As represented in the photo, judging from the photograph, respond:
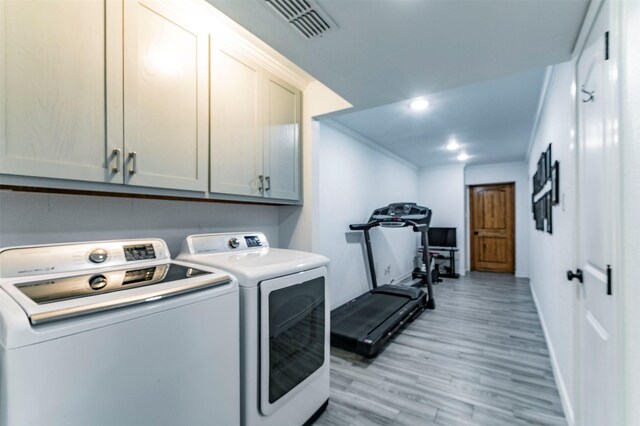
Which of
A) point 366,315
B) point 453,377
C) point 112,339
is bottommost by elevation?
point 453,377

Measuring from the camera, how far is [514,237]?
20.1 feet

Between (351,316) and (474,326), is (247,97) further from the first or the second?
(474,326)

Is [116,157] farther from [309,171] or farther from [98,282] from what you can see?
[309,171]

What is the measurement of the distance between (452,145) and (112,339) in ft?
16.6

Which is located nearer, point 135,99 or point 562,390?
point 135,99

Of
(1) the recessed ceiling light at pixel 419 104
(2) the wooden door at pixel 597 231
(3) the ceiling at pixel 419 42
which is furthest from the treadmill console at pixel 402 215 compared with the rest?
(2) the wooden door at pixel 597 231

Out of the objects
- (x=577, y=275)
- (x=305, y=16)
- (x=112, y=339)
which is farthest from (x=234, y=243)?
(x=577, y=275)

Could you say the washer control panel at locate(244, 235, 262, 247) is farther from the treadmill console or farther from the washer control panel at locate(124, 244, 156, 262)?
the treadmill console

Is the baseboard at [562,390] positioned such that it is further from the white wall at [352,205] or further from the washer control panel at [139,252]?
the washer control panel at [139,252]

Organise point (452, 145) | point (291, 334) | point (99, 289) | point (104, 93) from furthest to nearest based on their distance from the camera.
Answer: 1. point (452, 145)
2. point (291, 334)
3. point (104, 93)
4. point (99, 289)

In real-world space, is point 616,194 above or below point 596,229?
above

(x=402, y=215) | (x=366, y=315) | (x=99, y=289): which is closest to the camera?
(x=99, y=289)

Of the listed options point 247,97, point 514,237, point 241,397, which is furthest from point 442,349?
point 514,237

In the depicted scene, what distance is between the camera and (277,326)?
Result: 1445mm
